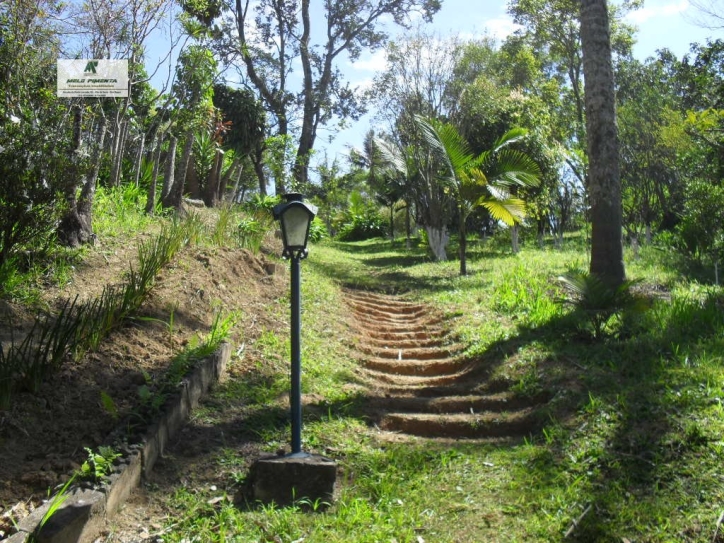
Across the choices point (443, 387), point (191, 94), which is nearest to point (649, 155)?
point (191, 94)

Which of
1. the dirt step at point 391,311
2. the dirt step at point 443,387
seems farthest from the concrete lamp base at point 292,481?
the dirt step at point 391,311

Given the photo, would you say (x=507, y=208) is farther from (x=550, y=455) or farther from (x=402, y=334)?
(x=550, y=455)

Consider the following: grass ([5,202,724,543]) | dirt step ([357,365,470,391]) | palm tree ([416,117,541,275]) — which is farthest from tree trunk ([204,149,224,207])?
dirt step ([357,365,470,391])

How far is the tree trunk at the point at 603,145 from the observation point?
8898mm

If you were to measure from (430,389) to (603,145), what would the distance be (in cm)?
469

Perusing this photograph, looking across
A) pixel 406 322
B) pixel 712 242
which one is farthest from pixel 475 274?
pixel 712 242

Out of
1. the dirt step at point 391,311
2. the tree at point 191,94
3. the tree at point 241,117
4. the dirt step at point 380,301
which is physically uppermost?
the tree at point 241,117

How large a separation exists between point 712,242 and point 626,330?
362 inches

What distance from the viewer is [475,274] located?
13.2 m

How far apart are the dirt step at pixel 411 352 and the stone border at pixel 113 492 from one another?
309 cm

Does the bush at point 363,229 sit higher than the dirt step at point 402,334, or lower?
higher

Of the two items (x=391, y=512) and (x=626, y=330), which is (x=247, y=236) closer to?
(x=626, y=330)

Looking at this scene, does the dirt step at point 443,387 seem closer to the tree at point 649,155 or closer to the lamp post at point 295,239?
the lamp post at point 295,239

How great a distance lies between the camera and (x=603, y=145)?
8898mm
